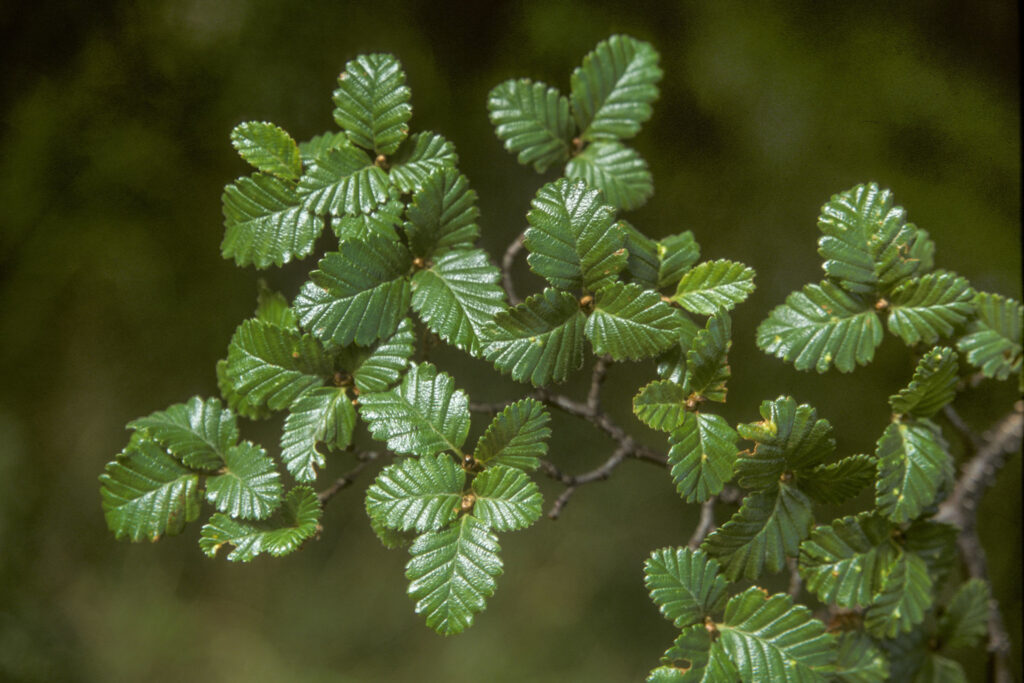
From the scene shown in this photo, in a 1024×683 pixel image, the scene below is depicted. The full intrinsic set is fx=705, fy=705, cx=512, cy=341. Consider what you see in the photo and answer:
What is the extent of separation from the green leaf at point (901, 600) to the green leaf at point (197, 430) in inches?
27.5

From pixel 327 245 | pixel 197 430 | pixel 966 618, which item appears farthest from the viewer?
pixel 327 245

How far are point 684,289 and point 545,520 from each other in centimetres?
55

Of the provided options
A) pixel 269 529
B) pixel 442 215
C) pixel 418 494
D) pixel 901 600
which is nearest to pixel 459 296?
pixel 442 215

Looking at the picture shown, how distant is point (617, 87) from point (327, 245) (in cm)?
51

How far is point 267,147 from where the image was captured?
0.71 metres

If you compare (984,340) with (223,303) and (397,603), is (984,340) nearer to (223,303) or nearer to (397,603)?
→ (397,603)

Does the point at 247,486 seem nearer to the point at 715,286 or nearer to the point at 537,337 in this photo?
the point at 537,337

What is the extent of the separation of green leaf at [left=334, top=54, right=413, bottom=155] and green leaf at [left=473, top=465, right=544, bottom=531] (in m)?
0.35

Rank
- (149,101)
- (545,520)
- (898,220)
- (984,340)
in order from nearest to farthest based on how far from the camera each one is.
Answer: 1. (898,220)
2. (984,340)
3. (149,101)
4. (545,520)

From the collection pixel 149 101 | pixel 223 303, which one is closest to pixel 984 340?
pixel 223 303

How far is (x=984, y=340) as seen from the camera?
0.79 meters

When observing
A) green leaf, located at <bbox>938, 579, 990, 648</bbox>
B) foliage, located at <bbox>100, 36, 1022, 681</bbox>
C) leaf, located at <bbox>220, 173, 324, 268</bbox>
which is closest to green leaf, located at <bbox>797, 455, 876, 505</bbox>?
foliage, located at <bbox>100, 36, 1022, 681</bbox>

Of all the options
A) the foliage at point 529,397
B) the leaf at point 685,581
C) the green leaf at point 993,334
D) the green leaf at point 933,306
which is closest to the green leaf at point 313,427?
the foliage at point 529,397

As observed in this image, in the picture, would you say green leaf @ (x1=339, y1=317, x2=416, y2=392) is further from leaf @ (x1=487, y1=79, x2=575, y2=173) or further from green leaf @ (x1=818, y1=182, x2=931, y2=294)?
green leaf @ (x1=818, y1=182, x2=931, y2=294)
